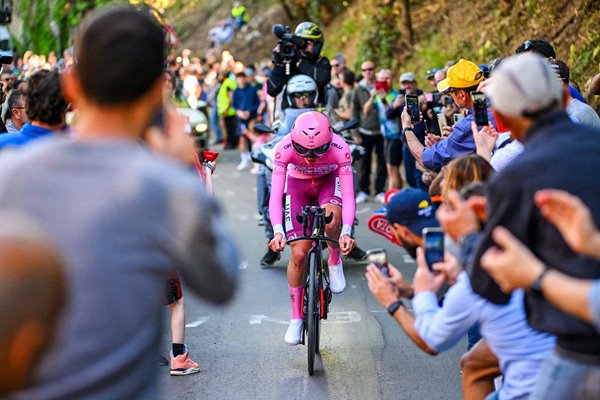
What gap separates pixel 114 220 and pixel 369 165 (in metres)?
15.2

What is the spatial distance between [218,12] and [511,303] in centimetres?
4706

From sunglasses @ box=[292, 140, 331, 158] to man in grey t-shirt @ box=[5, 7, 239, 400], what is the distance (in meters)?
5.84

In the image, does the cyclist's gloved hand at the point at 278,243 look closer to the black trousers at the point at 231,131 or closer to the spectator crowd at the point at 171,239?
the spectator crowd at the point at 171,239

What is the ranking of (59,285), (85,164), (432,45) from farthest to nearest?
(432,45), (85,164), (59,285)

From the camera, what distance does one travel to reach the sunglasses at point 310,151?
8.96 meters

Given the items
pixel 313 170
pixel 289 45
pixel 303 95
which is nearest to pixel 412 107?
pixel 313 170

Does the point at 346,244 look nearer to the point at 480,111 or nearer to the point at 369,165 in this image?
the point at 480,111

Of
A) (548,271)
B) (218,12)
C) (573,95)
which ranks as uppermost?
(548,271)

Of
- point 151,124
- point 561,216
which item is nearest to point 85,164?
point 151,124

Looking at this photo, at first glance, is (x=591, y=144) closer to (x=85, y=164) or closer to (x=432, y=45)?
(x=85, y=164)

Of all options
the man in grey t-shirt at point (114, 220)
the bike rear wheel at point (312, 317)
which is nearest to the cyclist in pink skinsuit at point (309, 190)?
the bike rear wheel at point (312, 317)

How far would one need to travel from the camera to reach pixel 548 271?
340 centimetres

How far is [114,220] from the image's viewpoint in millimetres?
2859

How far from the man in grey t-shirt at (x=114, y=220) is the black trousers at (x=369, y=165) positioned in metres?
14.9
